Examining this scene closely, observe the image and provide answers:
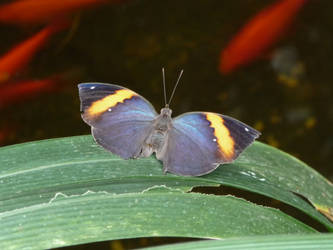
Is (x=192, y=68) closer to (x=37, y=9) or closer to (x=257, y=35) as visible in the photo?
(x=257, y=35)

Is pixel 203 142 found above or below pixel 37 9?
below

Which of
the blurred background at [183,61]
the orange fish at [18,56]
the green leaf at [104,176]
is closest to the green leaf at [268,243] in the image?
the green leaf at [104,176]

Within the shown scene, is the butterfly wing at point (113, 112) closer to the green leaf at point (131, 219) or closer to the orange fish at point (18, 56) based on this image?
the green leaf at point (131, 219)

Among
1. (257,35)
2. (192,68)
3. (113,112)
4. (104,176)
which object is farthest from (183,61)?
(104,176)

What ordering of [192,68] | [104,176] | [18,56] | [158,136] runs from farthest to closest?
[192,68], [18,56], [158,136], [104,176]

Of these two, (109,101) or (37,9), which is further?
(37,9)

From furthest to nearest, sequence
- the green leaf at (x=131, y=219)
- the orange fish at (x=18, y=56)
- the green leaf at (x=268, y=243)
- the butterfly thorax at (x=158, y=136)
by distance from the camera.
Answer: the orange fish at (x=18, y=56) → the butterfly thorax at (x=158, y=136) → the green leaf at (x=131, y=219) → the green leaf at (x=268, y=243)

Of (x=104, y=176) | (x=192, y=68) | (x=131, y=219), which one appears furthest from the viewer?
(x=192, y=68)

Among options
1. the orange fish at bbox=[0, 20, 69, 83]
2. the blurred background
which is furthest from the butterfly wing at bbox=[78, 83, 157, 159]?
the orange fish at bbox=[0, 20, 69, 83]
